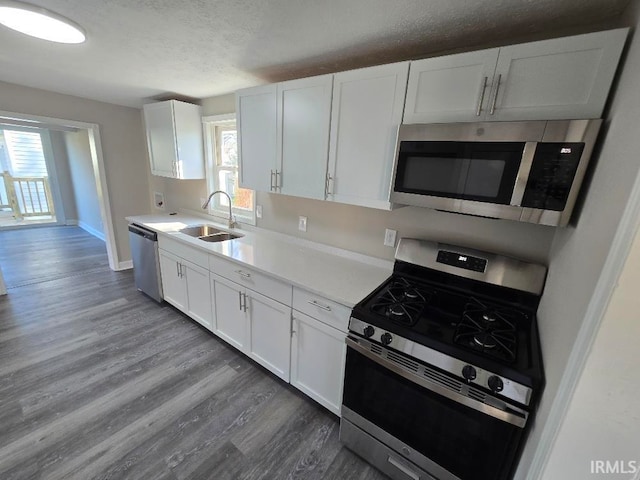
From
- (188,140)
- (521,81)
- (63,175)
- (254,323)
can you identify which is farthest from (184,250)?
(63,175)

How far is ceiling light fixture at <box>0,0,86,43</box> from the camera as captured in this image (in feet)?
4.02

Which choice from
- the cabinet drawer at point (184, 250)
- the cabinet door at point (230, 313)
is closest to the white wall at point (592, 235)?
the cabinet door at point (230, 313)

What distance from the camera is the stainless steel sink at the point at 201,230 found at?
284cm

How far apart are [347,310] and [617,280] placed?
105 cm

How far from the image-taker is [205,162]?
10.3 feet

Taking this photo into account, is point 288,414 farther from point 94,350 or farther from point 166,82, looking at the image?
point 166,82

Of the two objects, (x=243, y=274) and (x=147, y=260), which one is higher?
(x=243, y=274)

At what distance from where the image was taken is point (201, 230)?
2947 mm

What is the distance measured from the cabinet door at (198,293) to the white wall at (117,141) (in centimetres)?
212

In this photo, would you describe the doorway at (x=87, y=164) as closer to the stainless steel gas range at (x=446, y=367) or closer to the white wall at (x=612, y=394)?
the stainless steel gas range at (x=446, y=367)

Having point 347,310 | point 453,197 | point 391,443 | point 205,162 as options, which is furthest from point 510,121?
→ point 205,162

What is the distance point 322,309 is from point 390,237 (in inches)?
27.0

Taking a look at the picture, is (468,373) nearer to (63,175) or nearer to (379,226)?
(379,226)

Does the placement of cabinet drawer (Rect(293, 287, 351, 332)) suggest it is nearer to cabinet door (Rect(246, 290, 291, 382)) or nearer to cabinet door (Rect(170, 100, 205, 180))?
cabinet door (Rect(246, 290, 291, 382))
